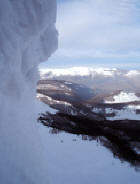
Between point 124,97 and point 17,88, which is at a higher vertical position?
point 124,97

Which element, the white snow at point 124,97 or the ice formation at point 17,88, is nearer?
the ice formation at point 17,88

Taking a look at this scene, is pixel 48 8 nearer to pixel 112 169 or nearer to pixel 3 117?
pixel 3 117

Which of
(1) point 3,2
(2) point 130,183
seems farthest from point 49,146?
(1) point 3,2

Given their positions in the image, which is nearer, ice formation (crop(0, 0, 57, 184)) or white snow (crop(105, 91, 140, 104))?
ice formation (crop(0, 0, 57, 184))

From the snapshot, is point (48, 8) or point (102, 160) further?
point (102, 160)

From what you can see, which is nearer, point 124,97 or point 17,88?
point 17,88

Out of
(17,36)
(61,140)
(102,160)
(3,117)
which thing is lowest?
(102,160)

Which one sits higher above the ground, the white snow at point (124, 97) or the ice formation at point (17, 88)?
the white snow at point (124, 97)

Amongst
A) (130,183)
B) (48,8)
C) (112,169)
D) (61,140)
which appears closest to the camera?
(48,8)
